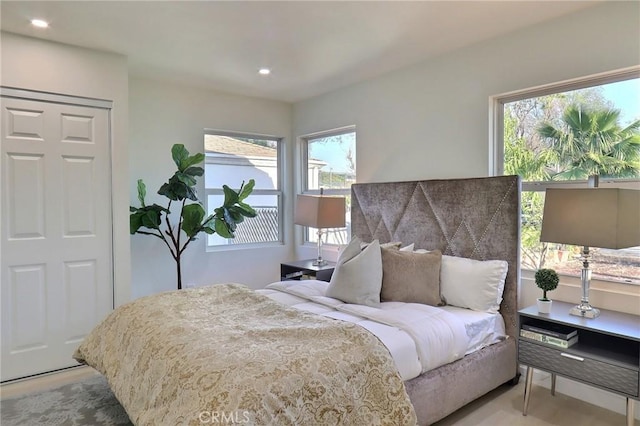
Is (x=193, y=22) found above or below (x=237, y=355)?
above

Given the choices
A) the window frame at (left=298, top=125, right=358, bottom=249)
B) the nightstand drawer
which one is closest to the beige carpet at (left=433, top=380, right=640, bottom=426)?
the nightstand drawer

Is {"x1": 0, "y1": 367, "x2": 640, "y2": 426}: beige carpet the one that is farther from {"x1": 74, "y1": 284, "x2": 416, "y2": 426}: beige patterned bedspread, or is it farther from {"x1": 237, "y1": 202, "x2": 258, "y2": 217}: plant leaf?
{"x1": 237, "y1": 202, "x2": 258, "y2": 217}: plant leaf

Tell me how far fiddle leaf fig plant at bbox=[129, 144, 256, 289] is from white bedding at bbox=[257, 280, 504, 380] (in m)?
1.33

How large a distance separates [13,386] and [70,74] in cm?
240

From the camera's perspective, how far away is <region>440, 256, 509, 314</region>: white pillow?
8.75 ft

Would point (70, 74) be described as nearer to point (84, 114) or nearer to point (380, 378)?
point (84, 114)

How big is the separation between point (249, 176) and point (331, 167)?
1039mm

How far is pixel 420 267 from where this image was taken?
280 centimetres

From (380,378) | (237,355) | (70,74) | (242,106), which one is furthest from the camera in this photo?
(242,106)

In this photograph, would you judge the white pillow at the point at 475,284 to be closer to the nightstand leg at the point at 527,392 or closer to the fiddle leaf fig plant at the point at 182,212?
the nightstand leg at the point at 527,392

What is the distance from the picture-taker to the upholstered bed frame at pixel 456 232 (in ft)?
7.21

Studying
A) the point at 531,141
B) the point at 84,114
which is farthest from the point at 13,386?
the point at 531,141

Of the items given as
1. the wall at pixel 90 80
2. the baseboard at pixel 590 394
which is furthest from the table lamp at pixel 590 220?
the wall at pixel 90 80

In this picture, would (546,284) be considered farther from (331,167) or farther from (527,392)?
(331,167)
